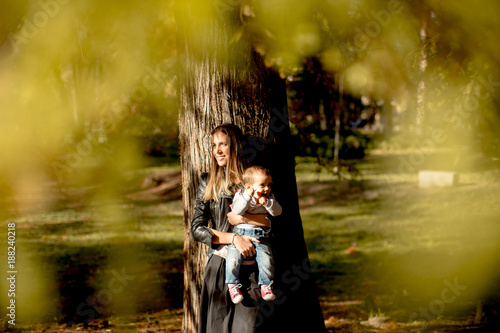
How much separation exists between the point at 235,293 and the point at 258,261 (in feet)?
0.87

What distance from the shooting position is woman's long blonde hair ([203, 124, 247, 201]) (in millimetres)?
3277

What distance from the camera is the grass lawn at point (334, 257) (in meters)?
6.50

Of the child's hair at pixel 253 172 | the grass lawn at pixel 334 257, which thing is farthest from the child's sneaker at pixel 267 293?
the grass lawn at pixel 334 257

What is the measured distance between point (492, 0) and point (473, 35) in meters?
0.33

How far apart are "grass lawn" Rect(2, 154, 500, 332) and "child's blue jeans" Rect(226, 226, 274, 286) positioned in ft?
3.54

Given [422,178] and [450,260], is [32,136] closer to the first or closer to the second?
[450,260]

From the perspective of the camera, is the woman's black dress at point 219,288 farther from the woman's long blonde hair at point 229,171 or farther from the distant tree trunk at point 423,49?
the distant tree trunk at point 423,49

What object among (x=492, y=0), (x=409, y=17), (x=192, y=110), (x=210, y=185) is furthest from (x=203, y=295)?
(x=492, y=0)

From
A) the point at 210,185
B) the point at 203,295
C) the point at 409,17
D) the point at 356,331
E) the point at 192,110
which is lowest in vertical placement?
the point at 356,331

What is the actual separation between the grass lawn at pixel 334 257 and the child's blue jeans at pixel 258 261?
108 cm

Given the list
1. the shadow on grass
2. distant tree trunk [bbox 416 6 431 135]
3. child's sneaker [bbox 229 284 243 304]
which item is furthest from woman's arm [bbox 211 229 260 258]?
the shadow on grass

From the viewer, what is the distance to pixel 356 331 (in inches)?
222

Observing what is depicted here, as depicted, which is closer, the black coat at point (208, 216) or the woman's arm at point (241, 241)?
the woman's arm at point (241, 241)

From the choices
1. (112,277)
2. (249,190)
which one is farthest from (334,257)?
(249,190)
